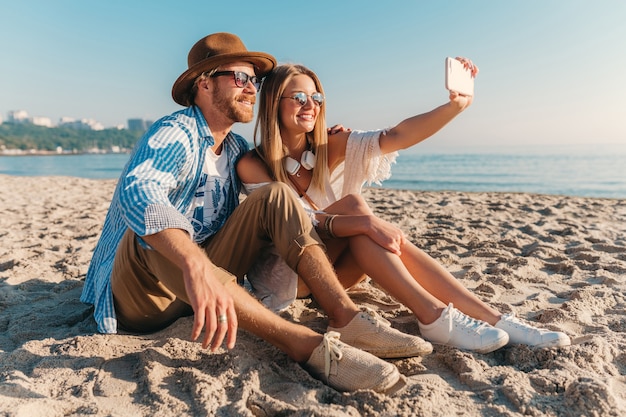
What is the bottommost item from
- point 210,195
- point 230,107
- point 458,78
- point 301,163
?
point 210,195

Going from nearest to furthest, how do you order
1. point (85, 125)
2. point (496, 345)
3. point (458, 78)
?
point (496, 345) → point (458, 78) → point (85, 125)

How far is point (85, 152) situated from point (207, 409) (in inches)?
3141

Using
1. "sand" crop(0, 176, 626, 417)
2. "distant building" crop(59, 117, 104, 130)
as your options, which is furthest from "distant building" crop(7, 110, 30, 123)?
"sand" crop(0, 176, 626, 417)

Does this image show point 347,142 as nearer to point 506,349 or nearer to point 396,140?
point 396,140

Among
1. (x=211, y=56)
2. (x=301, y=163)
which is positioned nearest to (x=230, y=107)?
(x=211, y=56)

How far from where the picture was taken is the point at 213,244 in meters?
2.36

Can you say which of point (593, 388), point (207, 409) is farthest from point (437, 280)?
point (207, 409)

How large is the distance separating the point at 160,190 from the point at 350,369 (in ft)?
3.61

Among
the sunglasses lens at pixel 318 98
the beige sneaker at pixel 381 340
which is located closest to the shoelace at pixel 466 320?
the beige sneaker at pixel 381 340

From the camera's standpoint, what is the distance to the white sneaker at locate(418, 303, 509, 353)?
6.84ft

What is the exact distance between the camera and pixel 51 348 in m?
2.12

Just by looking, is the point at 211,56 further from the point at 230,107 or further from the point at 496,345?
the point at 496,345

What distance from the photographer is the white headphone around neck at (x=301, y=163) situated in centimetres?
292

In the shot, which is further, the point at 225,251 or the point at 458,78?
the point at 458,78
